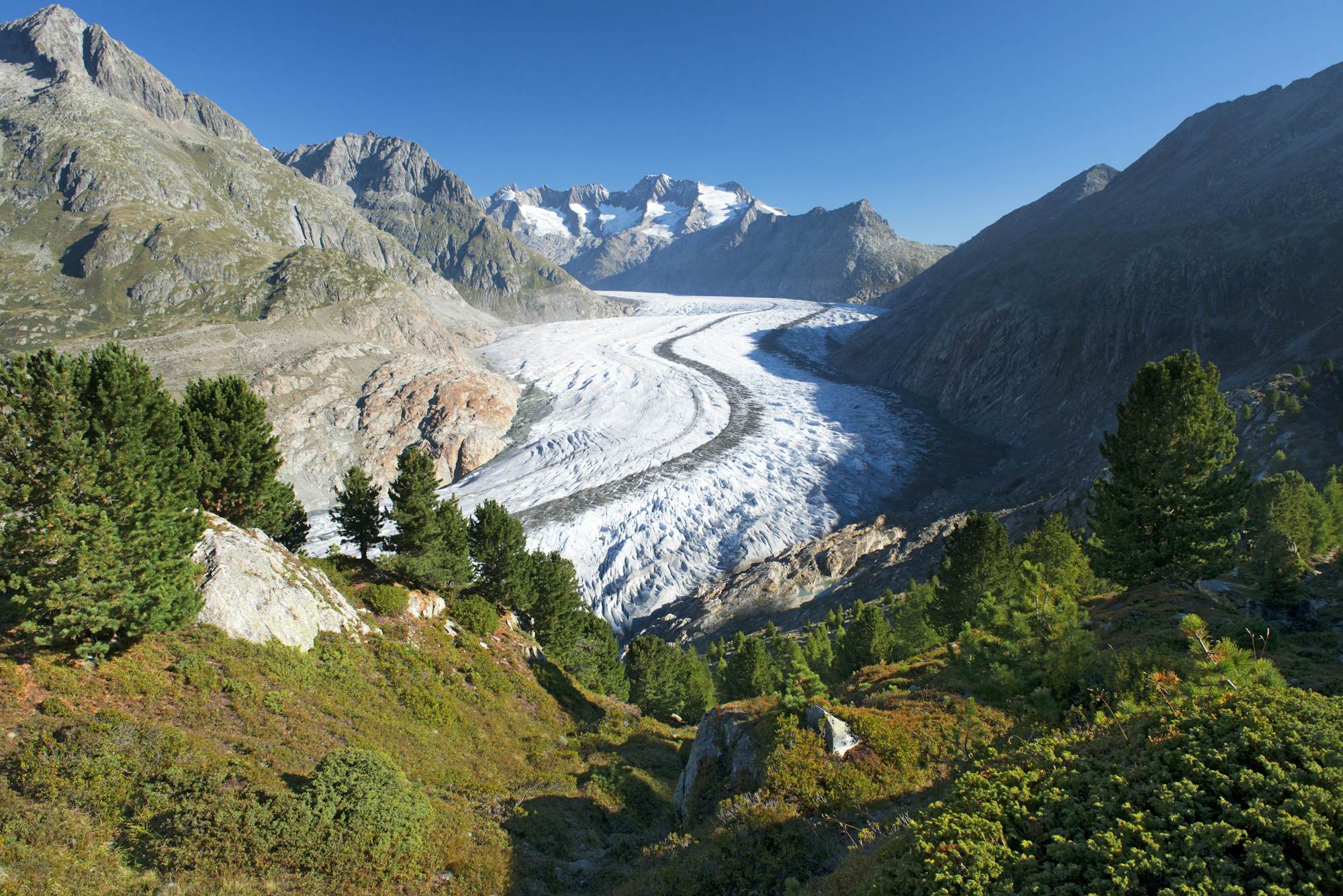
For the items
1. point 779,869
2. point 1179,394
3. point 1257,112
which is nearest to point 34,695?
point 779,869

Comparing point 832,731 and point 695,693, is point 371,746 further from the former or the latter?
→ point 695,693

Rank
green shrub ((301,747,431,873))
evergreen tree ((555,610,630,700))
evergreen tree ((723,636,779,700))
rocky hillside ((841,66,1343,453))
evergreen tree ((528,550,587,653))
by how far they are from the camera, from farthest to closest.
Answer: rocky hillside ((841,66,1343,453)) → evergreen tree ((723,636,779,700)) → evergreen tree ((555,610,630,700)) → evergreen tree ((528,550,587,653)) → green shrub ((301,747,431,873))

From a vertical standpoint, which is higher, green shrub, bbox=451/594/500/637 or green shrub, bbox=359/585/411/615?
green shrub, bbox=359/585/411/615

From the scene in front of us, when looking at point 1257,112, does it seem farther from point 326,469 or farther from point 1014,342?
point 326,469

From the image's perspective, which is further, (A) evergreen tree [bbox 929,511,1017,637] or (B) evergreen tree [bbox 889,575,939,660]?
(B) evergreen tree [bbox 889,575,939,660]

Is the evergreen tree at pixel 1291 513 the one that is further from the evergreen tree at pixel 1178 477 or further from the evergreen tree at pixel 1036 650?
the evergreen tree at pixel 1036 650

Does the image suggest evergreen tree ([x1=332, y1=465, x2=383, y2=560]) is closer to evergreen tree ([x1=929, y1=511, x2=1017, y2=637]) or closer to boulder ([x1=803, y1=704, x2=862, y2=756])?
boulder ([x1=803, y1=704, x2=862, y2=756])

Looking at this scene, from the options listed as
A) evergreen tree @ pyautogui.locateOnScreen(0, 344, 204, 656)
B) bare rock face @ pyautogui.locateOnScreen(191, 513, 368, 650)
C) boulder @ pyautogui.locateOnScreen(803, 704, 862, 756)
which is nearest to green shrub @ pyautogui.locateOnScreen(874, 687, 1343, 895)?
boulder @ pyautogui.locateOnScreen(803, 704, 862, 756)

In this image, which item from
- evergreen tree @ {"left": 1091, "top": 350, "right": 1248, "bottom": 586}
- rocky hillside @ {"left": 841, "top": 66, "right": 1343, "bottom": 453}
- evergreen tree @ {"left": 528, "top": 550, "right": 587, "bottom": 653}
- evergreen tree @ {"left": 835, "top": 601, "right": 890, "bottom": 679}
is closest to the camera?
evergreen tree @ {"left": 1091, "top": 350, "right": 1248, "bottom": 586}
